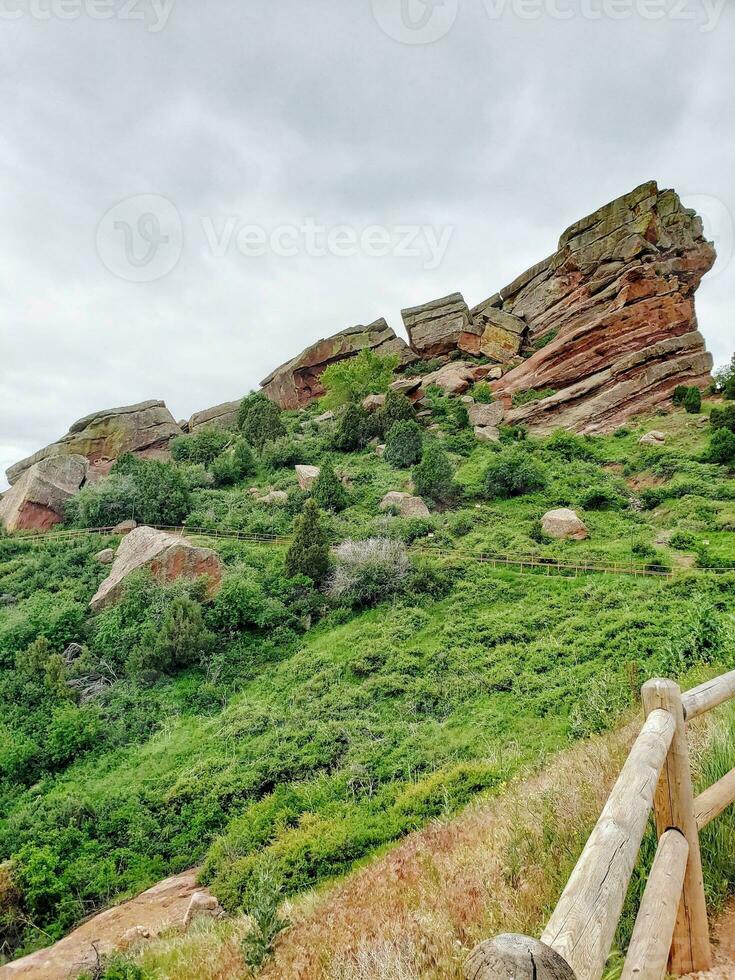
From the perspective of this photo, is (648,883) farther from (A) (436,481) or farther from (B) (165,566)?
(A) (436,481)

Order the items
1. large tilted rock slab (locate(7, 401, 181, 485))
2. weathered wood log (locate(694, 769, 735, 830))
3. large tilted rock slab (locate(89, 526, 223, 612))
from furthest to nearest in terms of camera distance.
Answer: large tilted rock slab (locate(7, 401, 181, 485)), large tilted rock slab (locate(89, 526, 223, 612)), weathered wood log (locate(694, 769, 735, 830))

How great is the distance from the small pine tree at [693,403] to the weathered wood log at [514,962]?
101 ft

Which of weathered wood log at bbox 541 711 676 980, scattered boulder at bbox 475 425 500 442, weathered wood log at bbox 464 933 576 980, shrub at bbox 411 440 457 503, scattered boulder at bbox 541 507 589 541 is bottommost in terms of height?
scattered boulder at bbox 541 507 589 541

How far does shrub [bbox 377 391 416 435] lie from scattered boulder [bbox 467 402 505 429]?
413 centimetres

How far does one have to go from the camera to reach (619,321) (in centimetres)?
3162

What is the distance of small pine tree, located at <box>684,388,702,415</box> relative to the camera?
26842mm

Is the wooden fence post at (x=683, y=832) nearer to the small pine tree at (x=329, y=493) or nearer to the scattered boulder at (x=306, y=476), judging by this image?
the small pine tree at (x=329, y=493)

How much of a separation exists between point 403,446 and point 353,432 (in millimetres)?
4724

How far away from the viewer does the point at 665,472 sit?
22.3 meters

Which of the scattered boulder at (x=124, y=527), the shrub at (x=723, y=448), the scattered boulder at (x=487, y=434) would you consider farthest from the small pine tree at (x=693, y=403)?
the scattered boulder at (x=124, y=527)

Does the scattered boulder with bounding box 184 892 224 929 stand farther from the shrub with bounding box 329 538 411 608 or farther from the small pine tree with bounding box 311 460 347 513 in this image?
the small pine tree with bounding box 311 460 347 513

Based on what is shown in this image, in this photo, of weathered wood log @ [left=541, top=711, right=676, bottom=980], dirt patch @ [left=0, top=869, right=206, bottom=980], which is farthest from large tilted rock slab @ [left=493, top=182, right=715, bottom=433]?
weathered wood log @ [left=541, top=711, right=676, bottom=980]

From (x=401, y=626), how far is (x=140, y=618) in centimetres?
738

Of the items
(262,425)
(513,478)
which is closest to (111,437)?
(262,425)
